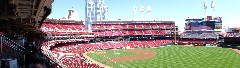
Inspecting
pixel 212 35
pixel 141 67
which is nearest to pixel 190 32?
pixel 212 35

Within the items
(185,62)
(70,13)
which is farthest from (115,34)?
(185,62)

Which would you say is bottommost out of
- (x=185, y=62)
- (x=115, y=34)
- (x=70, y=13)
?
(x=185, y=62)

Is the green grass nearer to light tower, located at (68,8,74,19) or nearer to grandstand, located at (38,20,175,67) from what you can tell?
grandstand, located at (38,20,175,67)

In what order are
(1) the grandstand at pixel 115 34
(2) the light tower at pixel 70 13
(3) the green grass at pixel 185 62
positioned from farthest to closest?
(2) the light tower at pixel 70 13 → (1) the grandstand at pixel 115 34 → (3) the green grass at pixel 185 62

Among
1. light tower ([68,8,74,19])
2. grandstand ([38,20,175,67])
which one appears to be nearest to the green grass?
grandstand ([38,20,175,67])

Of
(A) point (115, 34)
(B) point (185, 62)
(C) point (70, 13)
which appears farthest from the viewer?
(C) point (70, 13)

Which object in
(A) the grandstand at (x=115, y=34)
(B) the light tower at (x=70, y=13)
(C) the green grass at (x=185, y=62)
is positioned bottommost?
(C) the green grass at (x=185, y=62)

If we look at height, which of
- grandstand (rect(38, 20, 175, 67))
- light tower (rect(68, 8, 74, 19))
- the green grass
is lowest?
the green grass

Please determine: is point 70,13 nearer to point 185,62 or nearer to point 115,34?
point 115,34

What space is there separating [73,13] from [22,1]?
10027 centimetres

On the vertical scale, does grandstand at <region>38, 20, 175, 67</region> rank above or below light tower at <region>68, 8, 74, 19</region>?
below

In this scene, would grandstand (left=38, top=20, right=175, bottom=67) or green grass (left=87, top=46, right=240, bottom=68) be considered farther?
grandstand (left=38, top=20, right=175, bottom=67)

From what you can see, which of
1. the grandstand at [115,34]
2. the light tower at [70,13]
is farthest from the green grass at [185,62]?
the light tower at [70,13]

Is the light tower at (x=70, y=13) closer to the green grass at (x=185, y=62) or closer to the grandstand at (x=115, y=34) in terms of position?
the grandstand at (x=115, y=34)
